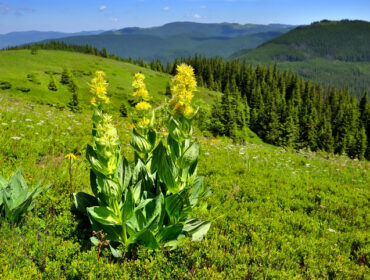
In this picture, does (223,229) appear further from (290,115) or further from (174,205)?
(290,115)

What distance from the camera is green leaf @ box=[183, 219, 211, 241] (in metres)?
4.14

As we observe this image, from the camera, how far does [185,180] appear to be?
3879 mm

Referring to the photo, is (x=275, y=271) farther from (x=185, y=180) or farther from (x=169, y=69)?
(x=169, y=69)

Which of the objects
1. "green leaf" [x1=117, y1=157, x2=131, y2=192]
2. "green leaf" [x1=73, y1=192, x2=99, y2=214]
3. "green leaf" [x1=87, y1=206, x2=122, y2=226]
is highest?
"green leaf" [x1=117, y1=157, x2=131, y2=192]

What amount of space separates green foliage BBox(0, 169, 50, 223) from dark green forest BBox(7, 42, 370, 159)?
202ft

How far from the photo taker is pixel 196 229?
419cm

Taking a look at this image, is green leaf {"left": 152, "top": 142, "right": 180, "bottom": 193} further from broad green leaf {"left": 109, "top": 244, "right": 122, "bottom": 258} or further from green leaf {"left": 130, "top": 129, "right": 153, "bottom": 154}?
broad green leaf {"left": 109, "top": 244, "right": 122, "bottom": 258}

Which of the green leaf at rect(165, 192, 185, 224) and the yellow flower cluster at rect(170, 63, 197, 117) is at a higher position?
the yellow flower cluster at rect(170, 63, 197, 117)

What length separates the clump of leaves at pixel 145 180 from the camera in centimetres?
316

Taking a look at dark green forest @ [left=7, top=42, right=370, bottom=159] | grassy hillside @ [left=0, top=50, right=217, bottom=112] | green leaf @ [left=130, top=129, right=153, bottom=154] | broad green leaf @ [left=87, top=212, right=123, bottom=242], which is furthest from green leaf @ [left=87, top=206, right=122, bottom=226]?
dark green forest @ [left=7, top=42, right=370, bottom=159]

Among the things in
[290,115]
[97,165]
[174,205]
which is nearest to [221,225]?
[174,205]

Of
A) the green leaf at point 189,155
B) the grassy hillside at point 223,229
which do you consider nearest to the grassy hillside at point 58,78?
the grassy hillside at point 223,229

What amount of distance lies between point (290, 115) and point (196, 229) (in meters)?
91.5

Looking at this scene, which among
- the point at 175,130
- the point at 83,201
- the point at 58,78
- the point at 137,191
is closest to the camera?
the point at 175,130
